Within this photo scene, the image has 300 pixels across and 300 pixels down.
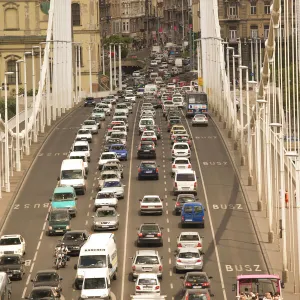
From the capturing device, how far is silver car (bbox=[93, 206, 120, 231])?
87562 mm

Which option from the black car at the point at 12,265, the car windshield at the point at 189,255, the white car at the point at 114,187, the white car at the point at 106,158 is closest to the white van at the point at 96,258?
the black car at the point at 12,265

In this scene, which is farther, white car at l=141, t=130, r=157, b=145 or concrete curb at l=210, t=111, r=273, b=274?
white car at l=141, t=130, r=157, b=145

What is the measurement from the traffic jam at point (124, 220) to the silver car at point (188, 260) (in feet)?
0.17

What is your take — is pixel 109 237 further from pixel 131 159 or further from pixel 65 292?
pixel 131 159

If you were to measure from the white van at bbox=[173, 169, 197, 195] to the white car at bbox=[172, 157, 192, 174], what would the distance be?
6557 mm

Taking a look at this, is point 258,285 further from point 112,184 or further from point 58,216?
point 112,184

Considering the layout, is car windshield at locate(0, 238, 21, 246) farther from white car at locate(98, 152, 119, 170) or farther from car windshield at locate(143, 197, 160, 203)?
white car at locate(98, 152, 119, 170)

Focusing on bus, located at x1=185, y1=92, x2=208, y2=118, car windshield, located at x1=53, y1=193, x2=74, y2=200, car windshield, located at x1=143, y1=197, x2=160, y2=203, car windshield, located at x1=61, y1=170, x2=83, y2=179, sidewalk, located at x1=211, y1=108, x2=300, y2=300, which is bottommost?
sidewalk, located at x1=211, y1=108, x2=300, y2=300

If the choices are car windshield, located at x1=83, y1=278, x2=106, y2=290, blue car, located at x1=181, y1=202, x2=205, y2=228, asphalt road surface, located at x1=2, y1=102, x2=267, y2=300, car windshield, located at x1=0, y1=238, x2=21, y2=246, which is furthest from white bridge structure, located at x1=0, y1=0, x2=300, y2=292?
car windshield, located at x1=0, y1=238, x2=21, y2=246

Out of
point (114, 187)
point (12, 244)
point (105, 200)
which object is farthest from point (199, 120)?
point (12, 244)

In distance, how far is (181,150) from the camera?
115750mm

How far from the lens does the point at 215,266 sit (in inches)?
3093

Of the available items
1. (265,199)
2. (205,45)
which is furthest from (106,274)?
(205,45)

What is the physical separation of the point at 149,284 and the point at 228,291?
13.6ft
